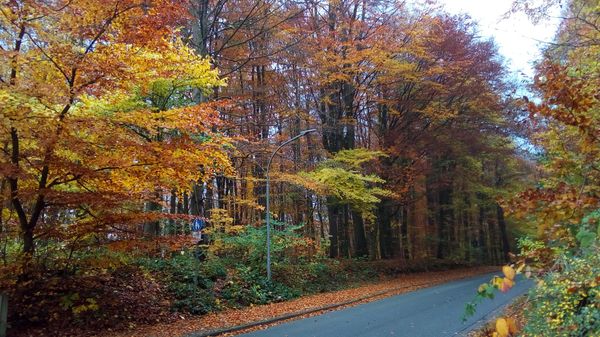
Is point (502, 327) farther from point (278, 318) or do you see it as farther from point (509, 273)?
point (278, 318)

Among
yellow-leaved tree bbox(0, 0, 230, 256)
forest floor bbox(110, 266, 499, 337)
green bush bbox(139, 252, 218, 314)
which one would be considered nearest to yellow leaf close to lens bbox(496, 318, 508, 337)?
yellow-leaved tree bbox(0, 0, 230, 256)

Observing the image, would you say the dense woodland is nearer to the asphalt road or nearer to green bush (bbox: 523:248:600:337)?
green bush (bbox: 523:248:600:337)

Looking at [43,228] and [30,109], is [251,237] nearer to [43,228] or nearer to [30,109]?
[43,228]

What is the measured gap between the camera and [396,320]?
1195cm

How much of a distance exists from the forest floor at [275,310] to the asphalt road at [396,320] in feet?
3.62

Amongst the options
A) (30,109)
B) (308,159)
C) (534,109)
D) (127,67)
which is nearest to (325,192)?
(308,159)

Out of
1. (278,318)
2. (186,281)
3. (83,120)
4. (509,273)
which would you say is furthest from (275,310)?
(509,273)

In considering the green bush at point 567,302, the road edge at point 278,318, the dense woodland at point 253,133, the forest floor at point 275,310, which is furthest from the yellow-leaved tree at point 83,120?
the green bush at point 567,302

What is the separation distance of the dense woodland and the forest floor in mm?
914

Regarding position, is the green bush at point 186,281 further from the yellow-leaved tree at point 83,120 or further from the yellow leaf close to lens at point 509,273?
the yellow leaf close to lens at point 509,273

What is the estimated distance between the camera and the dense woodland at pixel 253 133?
29.1 ft

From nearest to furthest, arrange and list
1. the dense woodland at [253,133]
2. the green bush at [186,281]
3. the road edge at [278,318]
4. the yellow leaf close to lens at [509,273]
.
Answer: the yellow leaf close to lens at [509,273] → the dense woodland at [253,133] → the road edge at [278,318] → the green bush at [186,281]

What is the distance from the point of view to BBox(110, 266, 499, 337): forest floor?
11289 millimetres

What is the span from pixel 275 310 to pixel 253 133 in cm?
1136
